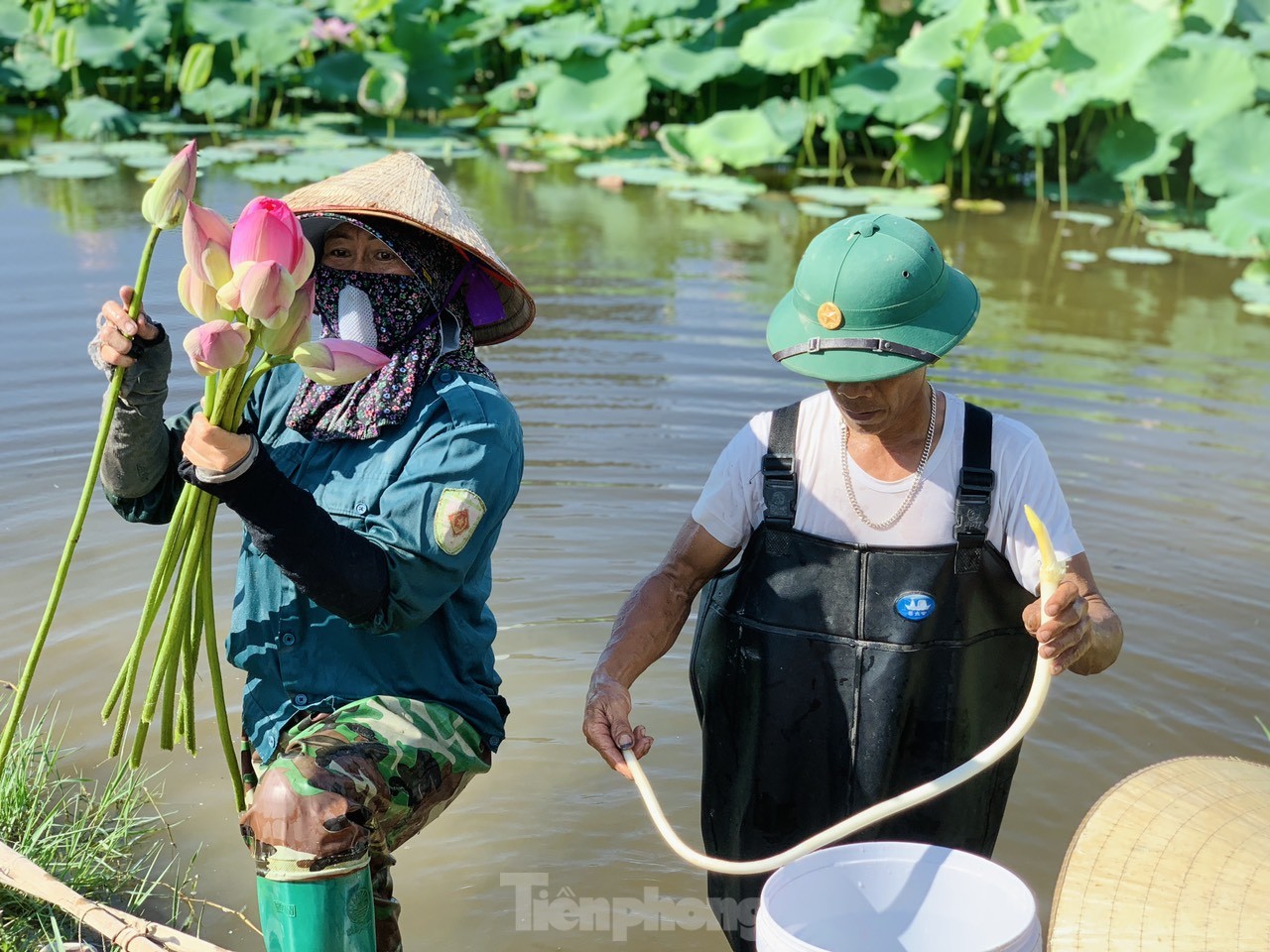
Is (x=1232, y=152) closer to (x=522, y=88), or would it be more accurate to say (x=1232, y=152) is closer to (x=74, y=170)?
(x=522, y=88)

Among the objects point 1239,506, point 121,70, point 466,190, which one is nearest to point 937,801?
point 1239,506

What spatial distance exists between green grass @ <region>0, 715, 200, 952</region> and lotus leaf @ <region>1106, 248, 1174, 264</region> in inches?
317

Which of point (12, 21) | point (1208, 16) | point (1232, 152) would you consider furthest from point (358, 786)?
point (12, 21)

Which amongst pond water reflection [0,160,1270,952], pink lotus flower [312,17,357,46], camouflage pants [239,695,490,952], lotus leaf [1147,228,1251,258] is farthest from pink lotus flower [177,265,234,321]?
pink lotus flower [312,17,357,46]

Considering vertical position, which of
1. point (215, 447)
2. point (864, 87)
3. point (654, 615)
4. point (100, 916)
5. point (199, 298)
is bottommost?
point (100, 916)

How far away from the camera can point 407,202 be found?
2553mm

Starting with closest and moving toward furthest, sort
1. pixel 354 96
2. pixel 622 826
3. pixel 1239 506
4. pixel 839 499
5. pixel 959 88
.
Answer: pixel 839 499, pixel 622 826, pixel 1239 506, pixel 959 88, pixel 354 96

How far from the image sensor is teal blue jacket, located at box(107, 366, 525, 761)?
2.44m

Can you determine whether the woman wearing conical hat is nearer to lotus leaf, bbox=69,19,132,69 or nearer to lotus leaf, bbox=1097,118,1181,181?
lotus leaf, bbox=1097,118,1181,181

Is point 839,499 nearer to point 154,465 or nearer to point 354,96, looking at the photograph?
point 154,465

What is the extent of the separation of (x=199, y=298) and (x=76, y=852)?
1.38 metres

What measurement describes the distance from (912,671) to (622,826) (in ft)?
4.65

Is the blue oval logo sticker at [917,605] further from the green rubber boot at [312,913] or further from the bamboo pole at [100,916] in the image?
the bamboo pole at [100,916]

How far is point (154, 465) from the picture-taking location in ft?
8.51
